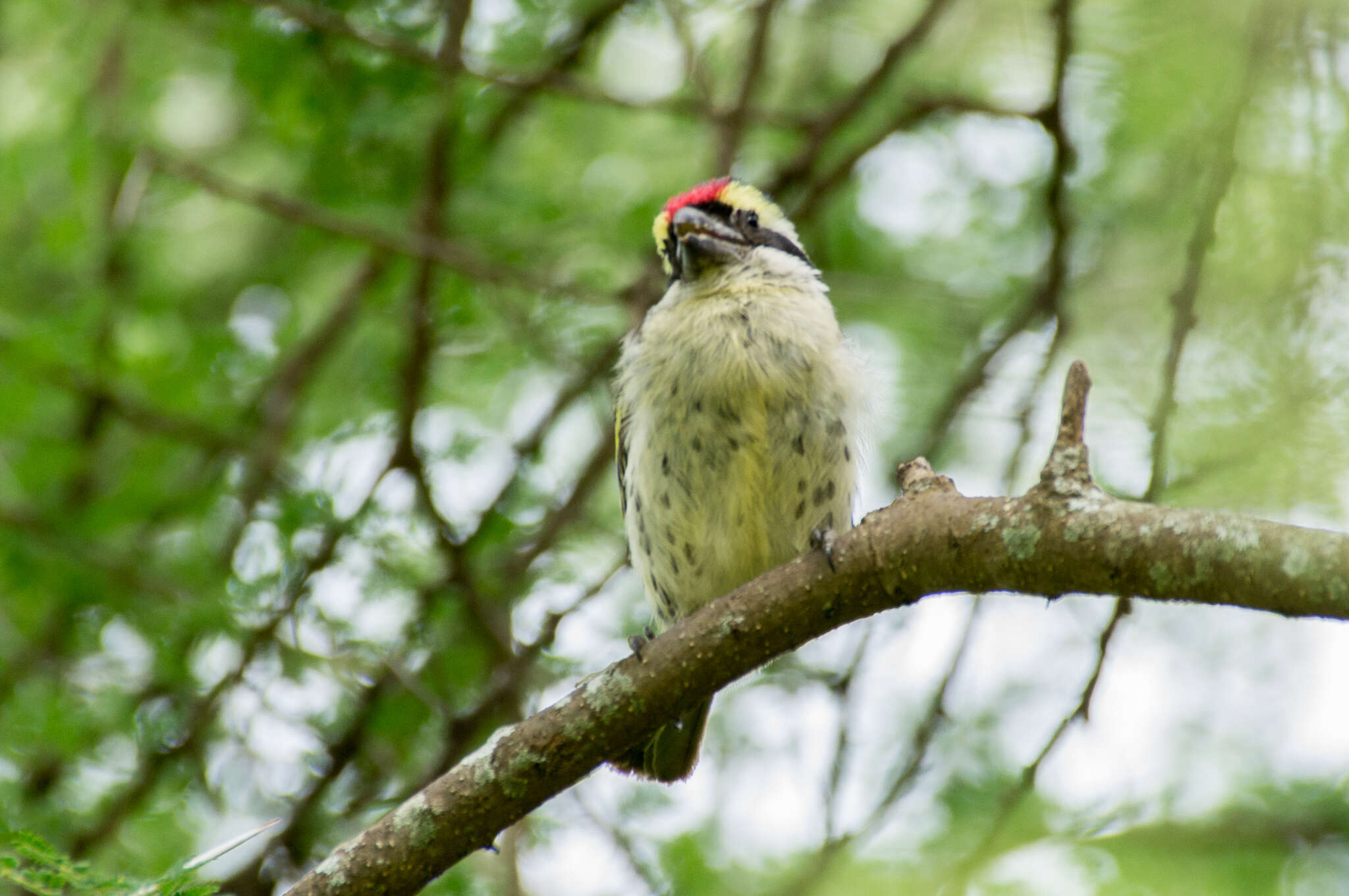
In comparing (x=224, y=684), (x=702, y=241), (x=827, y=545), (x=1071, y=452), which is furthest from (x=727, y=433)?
(x=224, y=684)

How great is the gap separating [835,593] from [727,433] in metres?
1.09

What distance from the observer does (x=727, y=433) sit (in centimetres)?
368

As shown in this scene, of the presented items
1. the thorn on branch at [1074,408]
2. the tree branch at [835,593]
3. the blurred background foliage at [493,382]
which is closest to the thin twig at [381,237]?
the blurred background foliage at [493,382]

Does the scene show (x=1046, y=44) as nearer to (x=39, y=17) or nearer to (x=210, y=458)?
(x=210, y=458)

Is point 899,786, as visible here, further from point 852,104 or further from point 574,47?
point 574,47

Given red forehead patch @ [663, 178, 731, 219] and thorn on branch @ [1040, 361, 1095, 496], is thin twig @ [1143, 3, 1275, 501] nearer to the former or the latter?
thorn on branch @ [1040, 361, 1095, 496]

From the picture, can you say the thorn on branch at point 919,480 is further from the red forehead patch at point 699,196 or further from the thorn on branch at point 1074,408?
the red forehead patch at point 699,196

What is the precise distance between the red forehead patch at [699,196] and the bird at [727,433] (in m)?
0.31

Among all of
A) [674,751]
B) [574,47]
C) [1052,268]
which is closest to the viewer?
[674,751]

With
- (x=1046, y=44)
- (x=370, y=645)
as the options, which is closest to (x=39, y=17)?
(x=370, y=645)

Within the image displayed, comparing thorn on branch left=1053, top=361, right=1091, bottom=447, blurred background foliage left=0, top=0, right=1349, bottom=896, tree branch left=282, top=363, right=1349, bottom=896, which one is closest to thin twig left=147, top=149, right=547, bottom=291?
blurred background foliage left=0, top=0, right=1349, bottom=896

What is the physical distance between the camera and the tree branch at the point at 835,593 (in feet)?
7.29

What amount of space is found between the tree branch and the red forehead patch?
1.86 m

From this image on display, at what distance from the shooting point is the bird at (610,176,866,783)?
12.0ft
